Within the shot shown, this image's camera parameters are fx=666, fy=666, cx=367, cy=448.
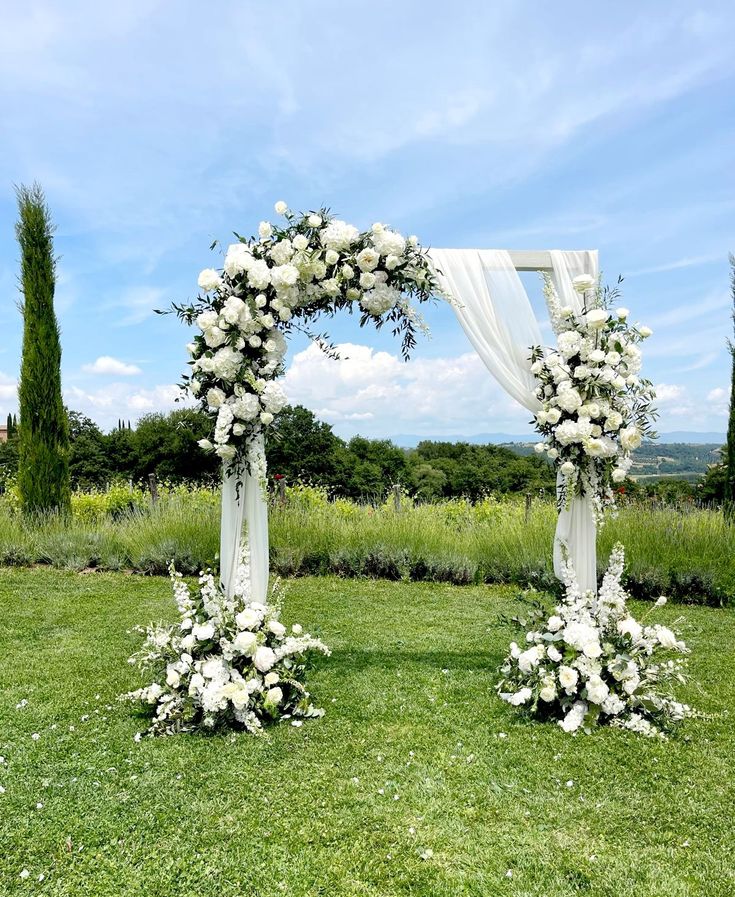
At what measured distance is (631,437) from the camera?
13.4 feet

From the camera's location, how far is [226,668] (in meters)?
3.74

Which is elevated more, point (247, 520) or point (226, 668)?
point (247, 520)

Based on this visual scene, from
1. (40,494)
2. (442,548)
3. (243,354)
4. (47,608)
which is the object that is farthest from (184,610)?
(40,494)

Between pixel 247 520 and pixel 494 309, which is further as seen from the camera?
pixel 494 309

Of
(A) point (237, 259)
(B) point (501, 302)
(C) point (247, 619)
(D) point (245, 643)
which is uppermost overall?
(A) point (237, 259)

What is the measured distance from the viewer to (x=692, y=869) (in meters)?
2.55

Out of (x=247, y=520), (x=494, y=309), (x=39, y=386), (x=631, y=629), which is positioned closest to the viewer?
(x=631, y=629)

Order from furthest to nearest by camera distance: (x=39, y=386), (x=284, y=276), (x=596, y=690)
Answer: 1. (x=39, y=386)
2. (x=284, y=276)
3. (x=596, y=690)

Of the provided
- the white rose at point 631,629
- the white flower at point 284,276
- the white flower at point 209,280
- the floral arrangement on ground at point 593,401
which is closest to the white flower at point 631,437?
the floral arrangement on ground at point 593,401

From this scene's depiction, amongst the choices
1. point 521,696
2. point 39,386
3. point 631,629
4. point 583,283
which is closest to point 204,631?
point 521,696

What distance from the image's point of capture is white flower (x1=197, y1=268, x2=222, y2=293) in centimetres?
393

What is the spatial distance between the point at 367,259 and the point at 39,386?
24.4 ft

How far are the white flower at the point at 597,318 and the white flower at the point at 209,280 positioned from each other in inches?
88.4

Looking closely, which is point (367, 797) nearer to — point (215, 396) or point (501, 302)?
point (215, 396)
